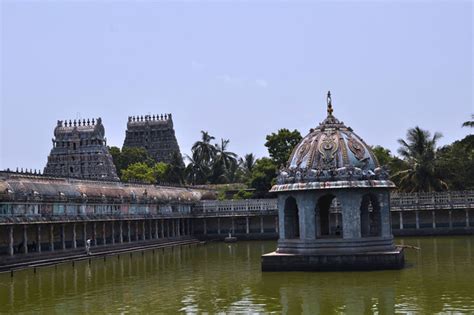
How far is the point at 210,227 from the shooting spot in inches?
3297

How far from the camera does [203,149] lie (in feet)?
379

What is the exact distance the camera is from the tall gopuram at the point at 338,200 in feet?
121

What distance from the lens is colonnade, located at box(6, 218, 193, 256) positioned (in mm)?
51138

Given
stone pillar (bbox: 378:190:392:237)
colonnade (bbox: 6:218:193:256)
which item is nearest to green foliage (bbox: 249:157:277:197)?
colonnade (bbox: 6:218:193:256)

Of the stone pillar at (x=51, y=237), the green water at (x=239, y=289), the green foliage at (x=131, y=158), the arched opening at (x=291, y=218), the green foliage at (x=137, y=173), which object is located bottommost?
the green water at (x=239, y=289)

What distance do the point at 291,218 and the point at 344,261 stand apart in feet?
15.2

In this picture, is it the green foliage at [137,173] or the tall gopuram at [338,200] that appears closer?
the tall gopuram at [338,200]

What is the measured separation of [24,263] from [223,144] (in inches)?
2791

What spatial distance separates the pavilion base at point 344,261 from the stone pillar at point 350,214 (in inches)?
45.8

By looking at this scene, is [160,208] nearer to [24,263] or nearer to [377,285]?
[24,263]

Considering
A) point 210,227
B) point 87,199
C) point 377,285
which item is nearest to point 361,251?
point 377,285

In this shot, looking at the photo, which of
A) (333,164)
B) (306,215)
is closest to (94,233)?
(306,215)

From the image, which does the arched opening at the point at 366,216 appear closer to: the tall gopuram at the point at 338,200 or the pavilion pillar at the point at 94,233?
the tall gopuram at the point at 338,200

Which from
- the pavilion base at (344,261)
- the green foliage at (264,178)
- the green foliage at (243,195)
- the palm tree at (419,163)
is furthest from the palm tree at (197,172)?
the pavilion base at (344,261)
